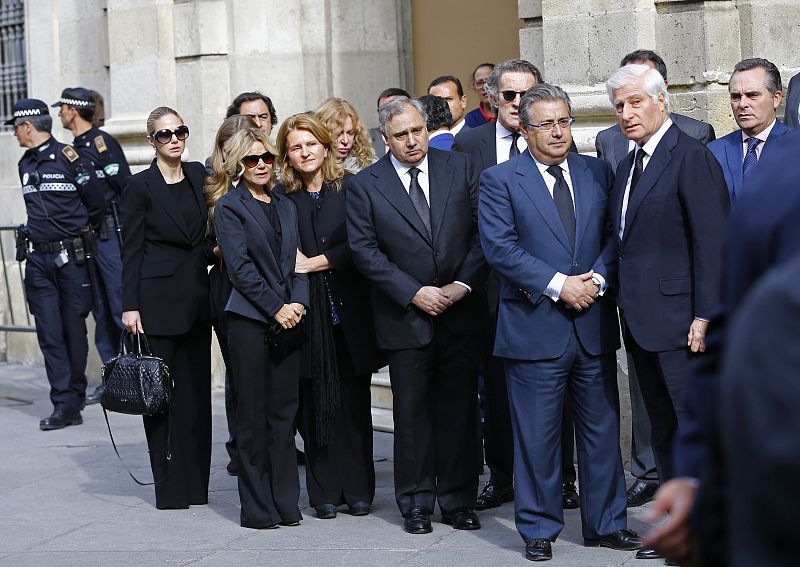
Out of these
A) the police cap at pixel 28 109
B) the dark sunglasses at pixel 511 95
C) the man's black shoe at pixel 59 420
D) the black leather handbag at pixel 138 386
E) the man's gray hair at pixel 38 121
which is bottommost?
the man's black shoe at pixel 59 420

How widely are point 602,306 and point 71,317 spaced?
5019 mm

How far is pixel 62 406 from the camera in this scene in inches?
371

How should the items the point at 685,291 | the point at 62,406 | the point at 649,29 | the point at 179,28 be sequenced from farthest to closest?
the point at 179,28
the point at 62,406
the point at 649,29
the point at 685,291

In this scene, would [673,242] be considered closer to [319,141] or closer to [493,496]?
[493,496]

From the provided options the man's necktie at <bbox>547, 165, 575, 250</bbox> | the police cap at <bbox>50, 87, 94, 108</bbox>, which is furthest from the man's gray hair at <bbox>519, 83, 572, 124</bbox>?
the police cap at <bbox>50, 87, 94, 108</bbox>

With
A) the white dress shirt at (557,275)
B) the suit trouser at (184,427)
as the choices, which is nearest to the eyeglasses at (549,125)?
the white dress shirt at (557,275)

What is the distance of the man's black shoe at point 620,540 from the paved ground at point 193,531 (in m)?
0.04

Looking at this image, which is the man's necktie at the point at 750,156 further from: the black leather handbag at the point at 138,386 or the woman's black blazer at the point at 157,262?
the black leather handbag at the point at 138,386

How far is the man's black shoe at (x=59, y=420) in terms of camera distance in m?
9.26

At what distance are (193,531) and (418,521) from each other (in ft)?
3.56

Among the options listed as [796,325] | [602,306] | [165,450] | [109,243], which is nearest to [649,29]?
[602,306]

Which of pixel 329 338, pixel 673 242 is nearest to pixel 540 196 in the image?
pixel 673 242

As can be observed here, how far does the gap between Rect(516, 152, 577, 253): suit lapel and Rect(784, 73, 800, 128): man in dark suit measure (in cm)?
153

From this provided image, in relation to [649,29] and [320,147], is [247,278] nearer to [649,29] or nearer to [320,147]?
[320,147]
